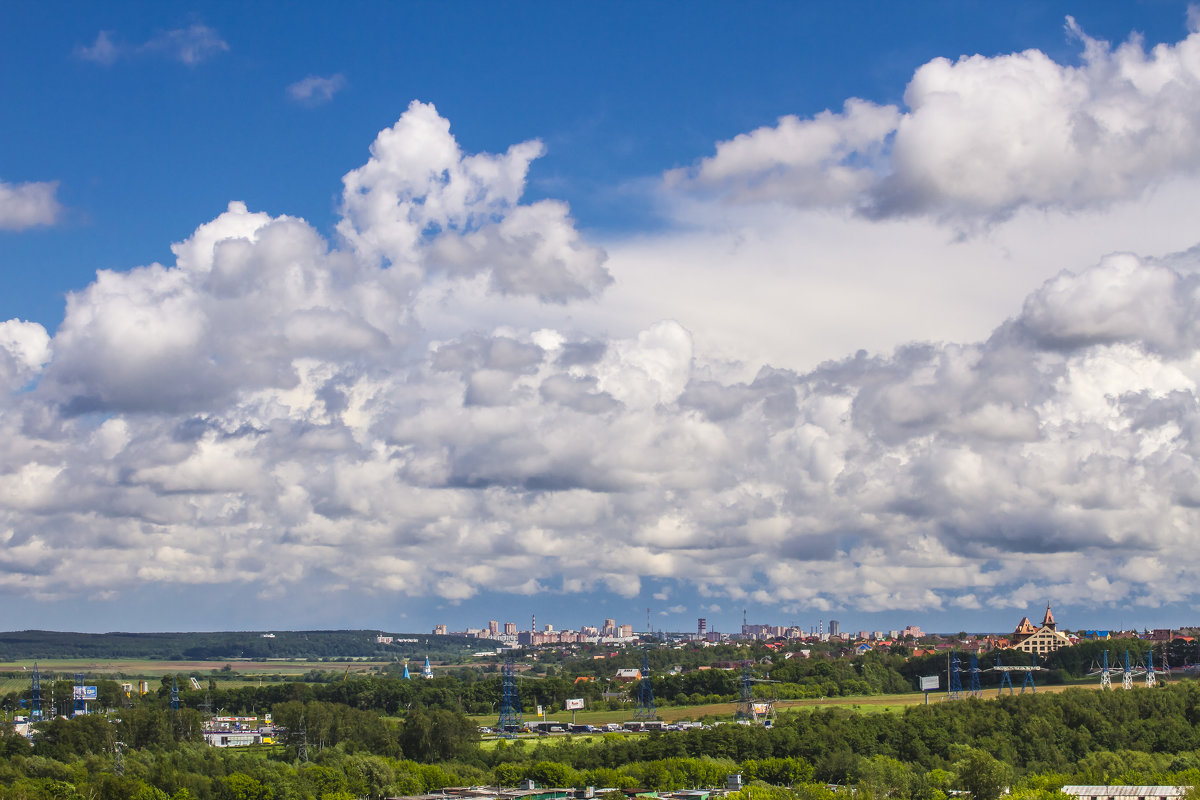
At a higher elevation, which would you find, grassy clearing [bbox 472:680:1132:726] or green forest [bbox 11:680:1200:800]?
green forest [bbox 11:680:1200:800]

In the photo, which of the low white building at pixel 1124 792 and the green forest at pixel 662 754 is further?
the green forest at pixel 662 754

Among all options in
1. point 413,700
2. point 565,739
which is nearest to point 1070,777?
point 565,739

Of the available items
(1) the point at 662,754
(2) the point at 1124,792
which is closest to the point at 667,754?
(1) the point at 662,754

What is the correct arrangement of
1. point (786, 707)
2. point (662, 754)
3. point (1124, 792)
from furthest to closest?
point (786, 707), point (662, 754), point (1124, 792)

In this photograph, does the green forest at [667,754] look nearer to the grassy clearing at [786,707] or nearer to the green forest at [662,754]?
the green forest at [662,754]

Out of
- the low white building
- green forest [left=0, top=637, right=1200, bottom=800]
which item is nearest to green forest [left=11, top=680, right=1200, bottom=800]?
green forest [left=0, top=637, right=1200, bottom=800]

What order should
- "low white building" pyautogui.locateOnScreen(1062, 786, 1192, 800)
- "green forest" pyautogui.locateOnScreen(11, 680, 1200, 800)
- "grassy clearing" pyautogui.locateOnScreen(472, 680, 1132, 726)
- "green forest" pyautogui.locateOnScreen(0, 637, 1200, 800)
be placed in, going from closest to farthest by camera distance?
"low white building" pyautogui.locateOnScreen(1062, 786, 1192, 800) → "green forest" pyautogui.locateOnScreen(0, 637, 1200, 800) → "green forest" pyautogui.locateOnScreen(11, 680, 1200, 800) → "grassy clearing" pyautogui.locateOnScreen(472, 680, 1132, 726)

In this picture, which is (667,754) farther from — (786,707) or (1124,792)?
(786,707)

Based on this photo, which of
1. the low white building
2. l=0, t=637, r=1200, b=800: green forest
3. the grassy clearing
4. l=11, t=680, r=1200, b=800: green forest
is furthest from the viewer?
the grassy clearing

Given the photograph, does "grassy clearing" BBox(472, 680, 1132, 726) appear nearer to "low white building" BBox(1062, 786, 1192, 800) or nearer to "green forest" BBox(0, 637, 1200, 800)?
"green forest" BBox(0, 637, 1200, 800)

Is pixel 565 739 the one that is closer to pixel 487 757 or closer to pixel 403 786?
pixel 487 757

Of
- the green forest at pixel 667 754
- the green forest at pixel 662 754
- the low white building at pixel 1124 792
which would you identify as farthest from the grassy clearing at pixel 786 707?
the low white building at pixel 1124 792

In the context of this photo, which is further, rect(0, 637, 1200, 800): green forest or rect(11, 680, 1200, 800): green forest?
rect(11, 680, 1200, 800): green forest
